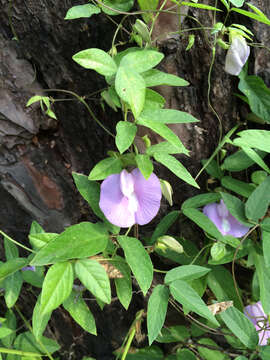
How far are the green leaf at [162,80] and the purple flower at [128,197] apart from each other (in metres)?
0.20

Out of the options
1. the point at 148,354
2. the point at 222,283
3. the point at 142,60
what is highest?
the point at 142,60

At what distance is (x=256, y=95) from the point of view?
903mm

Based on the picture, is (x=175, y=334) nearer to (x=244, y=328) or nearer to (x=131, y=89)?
(x=244, y=328)

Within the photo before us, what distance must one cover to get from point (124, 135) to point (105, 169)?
0.12 metres

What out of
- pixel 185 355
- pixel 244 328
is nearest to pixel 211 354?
pixel 185 355

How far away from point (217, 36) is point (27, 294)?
1091 millimetres

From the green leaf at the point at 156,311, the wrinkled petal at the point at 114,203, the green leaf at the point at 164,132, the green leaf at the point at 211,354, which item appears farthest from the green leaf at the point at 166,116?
the green leaf at the point at 211,354

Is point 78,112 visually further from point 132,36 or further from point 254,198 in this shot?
point 254,198

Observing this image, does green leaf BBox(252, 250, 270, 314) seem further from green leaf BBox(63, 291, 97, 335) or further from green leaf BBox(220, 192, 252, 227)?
green leaf BBox(63, 291, 97, 335)

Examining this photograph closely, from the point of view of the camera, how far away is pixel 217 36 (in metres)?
0.83

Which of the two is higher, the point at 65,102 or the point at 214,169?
the point at 65,102

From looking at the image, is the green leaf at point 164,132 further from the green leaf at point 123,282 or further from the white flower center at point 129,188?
the green leaf at point 123,282

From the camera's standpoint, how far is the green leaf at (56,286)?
612mm

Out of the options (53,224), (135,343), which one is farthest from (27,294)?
(135,343)
